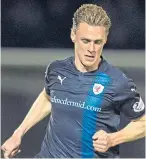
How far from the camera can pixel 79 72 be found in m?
1.17

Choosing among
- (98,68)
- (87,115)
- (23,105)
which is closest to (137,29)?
(98,68)

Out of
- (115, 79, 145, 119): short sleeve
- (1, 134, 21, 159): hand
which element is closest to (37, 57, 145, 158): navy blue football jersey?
(115, 79, 145, 119): short sleeve

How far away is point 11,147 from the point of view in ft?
4.00

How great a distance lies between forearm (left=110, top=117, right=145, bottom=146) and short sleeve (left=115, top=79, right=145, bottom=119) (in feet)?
0.10

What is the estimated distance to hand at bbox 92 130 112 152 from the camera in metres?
1.10

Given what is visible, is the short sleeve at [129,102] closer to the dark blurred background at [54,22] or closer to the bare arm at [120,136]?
the bare arm at [120,136]

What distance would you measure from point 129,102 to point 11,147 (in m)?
0.41

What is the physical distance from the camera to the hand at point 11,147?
1213 millimetres

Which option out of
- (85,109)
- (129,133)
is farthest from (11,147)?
(129,133)

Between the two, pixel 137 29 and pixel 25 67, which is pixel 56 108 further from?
pixel 137 29

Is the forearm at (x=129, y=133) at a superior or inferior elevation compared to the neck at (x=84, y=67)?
inferior

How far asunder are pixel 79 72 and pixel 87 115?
5.2 inches

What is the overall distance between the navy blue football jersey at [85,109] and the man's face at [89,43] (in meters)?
0.03

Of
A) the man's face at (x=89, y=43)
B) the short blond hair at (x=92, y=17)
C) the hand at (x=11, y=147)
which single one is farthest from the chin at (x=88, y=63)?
the hand at (x=11, y=147)
